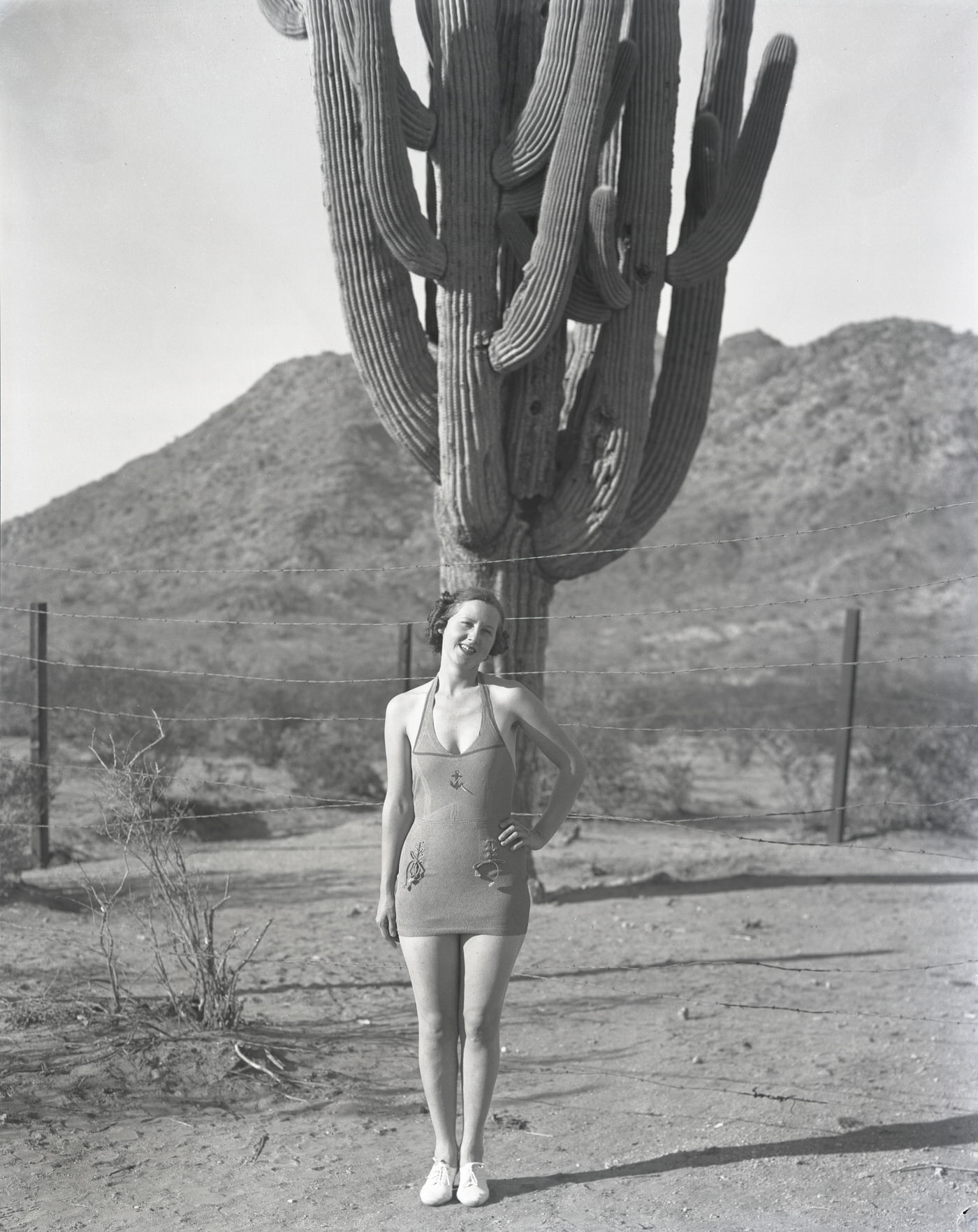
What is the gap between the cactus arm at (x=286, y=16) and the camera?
6.06m

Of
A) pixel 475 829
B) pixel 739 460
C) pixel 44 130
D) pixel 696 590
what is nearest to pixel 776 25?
pixel 44 130

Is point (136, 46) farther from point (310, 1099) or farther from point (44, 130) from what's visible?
point (310, 1099)

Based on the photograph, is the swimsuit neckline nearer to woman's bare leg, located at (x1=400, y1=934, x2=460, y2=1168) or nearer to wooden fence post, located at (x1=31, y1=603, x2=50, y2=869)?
woman's bare leg, located at (x1=400, y1=934, x2=460, y2=1168)

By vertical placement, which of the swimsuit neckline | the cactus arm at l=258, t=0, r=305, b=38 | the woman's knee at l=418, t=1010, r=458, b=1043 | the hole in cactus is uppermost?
the cactus arm at l=258, t=0, r=305, b=38

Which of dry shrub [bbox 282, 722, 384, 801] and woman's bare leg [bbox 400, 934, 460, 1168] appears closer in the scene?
woman's bare leg [bbox 400, 934, 460, 1168]

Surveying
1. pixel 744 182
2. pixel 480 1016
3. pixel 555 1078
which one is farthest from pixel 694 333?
pixel 480 1016

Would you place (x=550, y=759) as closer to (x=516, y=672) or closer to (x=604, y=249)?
(x=516, y=672)

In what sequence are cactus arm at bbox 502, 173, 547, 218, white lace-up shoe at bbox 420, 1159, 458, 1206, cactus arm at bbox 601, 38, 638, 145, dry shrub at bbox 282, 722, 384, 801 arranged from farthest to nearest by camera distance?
dry shrub at bbox 282, 722, 384, 801 < cactus arm at bbox 502, 173, 547, 218 < cactus arm at bbox 601, 38, 638, 145 < white lace-up shoe at bbox 420, 1159, 458, 1206

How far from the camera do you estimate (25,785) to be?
766 centimetres

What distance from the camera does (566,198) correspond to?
5.27 meters

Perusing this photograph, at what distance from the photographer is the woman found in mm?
3166

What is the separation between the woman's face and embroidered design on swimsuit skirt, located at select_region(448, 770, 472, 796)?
29cm

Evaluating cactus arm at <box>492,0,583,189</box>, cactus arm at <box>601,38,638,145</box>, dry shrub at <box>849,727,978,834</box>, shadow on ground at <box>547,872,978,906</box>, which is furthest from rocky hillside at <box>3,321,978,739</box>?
cactus arm at <box>601,38,638,145</box>

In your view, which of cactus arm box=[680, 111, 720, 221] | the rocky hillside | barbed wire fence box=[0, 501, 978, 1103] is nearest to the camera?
barbed wire fence box=[0, 501, 978, 1103]
